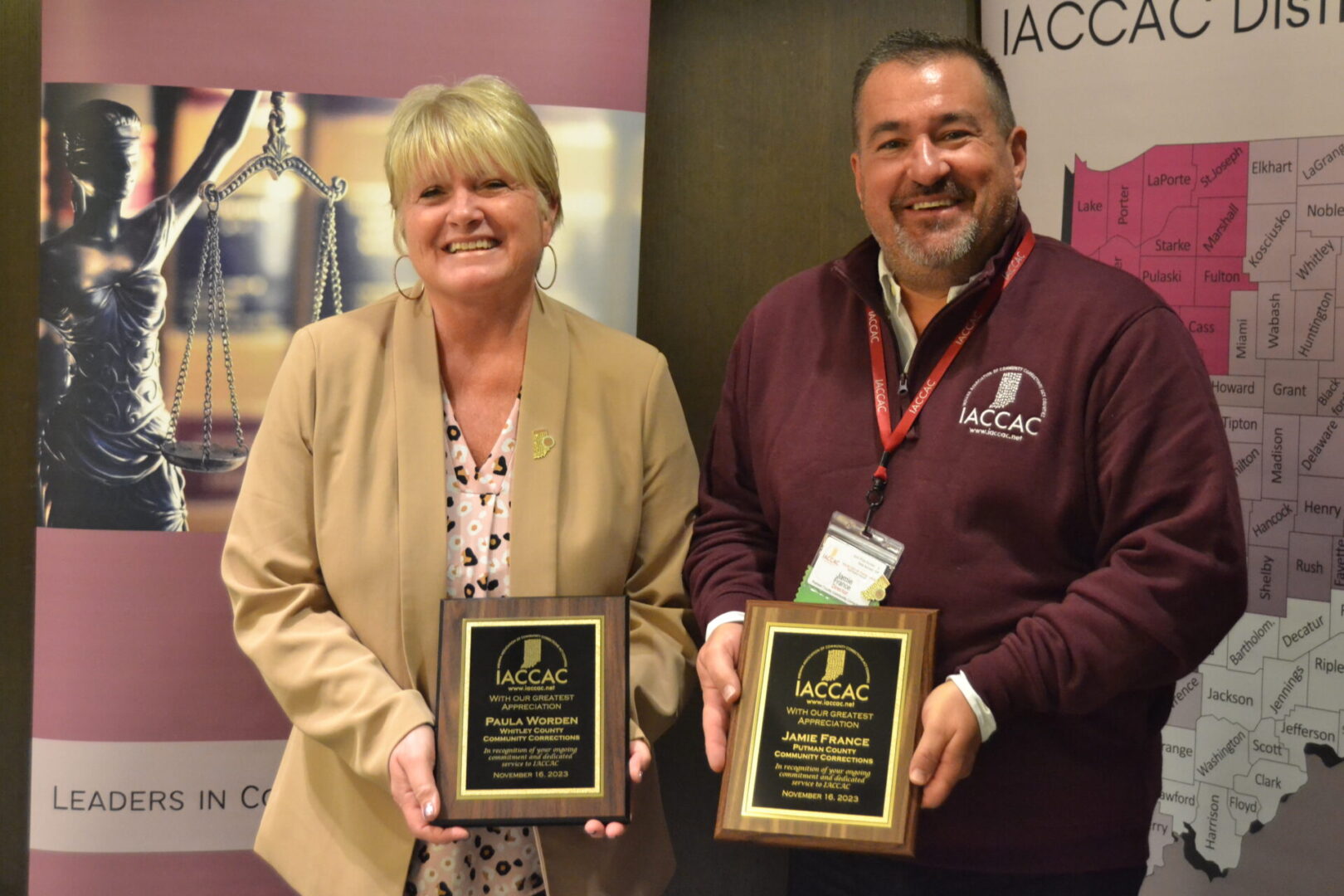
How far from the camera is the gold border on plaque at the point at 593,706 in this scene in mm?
1856

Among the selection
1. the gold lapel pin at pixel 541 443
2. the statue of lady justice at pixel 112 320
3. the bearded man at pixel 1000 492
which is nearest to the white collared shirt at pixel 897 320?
the bearded man at pixel 1000 492

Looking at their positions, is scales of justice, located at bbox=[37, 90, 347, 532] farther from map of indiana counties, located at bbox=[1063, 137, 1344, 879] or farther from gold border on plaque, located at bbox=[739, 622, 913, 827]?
map of indiana counties, located at bbox=[1063, 137, 1344, 879]

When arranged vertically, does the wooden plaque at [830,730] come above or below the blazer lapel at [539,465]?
below

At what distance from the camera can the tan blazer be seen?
2.03 metres

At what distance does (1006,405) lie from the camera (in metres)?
1.85

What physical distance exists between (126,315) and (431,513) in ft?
3.40

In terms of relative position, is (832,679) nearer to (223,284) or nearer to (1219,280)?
(1219,280)

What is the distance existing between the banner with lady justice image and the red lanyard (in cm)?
93

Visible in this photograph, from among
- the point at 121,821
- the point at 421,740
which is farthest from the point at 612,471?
the point at 121,821

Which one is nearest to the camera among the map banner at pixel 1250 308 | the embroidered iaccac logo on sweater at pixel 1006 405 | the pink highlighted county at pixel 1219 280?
the embroidered iaccac logo on sweater at pixel 1006 405

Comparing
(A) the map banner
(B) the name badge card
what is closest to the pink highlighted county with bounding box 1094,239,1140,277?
(A) the map banner

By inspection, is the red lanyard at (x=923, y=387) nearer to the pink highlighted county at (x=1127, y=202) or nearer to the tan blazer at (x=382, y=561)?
the tan blazer at (x=382, y=561)

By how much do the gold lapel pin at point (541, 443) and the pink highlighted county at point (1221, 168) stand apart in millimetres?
1624

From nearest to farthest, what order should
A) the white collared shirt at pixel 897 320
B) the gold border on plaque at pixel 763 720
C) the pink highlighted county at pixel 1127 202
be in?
the gold border on plaque at pixel 763 720 < the white collared shirt at pixel 897 320 < the pink highlighted county at pixel 1127 202
